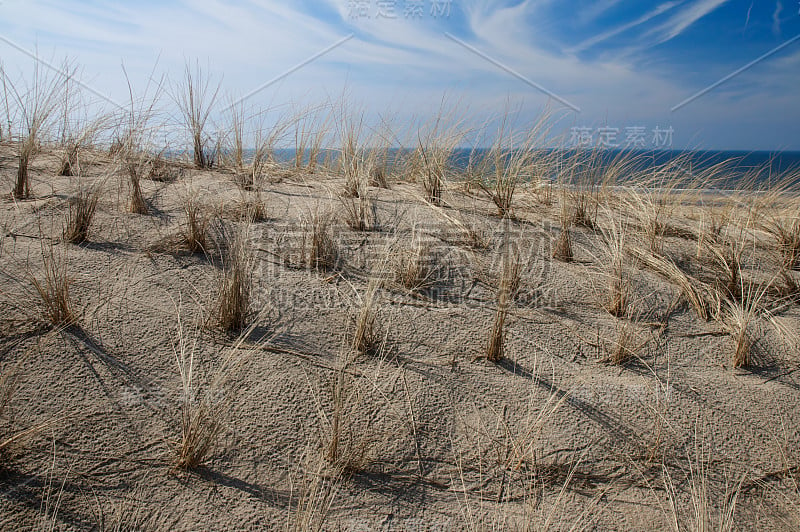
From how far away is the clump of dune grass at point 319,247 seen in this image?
2426 mm

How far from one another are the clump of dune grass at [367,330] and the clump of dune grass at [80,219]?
1432 mm

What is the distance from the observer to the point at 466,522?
1370 mm

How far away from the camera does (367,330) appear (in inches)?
76.0

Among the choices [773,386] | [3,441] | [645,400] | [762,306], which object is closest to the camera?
[3,441]

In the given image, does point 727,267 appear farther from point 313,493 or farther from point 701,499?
point 313,493

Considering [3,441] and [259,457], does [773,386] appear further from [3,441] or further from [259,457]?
[3,441]

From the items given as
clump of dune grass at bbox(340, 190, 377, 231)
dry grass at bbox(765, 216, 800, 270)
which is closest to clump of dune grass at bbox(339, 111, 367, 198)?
clump of dune grass at bbox(340, 190, 377, 231)

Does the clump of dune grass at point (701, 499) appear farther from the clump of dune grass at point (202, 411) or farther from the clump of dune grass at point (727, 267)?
the clump of dune grass at point (202, 411)

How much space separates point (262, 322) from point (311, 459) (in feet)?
2.24

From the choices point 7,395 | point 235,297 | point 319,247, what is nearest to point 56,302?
point 7,395

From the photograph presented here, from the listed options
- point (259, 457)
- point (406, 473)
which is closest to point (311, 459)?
point (259, 457)

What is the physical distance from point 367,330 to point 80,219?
1.54 m

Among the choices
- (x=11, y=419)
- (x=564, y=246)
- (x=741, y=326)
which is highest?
(x=564, y=246)

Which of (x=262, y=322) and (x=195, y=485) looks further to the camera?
(x=262, y=322)
